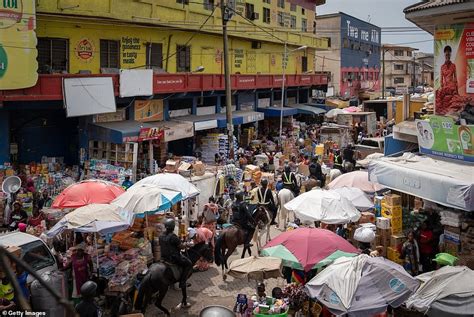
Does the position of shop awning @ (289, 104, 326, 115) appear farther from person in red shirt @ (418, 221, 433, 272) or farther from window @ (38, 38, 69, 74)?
person in red shirt @ (418, 221, 433, 272)

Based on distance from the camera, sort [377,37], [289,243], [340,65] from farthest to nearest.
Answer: [377,37] < [340,65] < [289,243]

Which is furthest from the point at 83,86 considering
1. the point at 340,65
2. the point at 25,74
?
the point at 340,65

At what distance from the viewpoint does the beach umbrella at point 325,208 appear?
12125 mm

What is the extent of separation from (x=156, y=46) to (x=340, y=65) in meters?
36.8

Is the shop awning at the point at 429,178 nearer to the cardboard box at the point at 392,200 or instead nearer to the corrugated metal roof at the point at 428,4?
the cardboard box at the point at 392,200

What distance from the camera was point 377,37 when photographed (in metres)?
72.4

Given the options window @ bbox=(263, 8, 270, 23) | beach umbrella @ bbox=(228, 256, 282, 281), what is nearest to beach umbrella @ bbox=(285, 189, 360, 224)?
beach umbrella @ bbox=(228, 256, 282, 281)

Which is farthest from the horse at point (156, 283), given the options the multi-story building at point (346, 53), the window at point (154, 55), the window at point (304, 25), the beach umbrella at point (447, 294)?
the multi-story building at point (346, 53)

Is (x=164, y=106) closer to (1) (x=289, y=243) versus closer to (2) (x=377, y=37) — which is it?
(1) (x=289, y=243)

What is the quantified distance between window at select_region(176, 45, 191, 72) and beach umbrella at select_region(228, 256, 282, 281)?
66.6ft

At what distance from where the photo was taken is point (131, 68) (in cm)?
2450

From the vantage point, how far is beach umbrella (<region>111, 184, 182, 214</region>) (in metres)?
11.7

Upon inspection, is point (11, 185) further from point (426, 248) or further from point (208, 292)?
point (426, 248)

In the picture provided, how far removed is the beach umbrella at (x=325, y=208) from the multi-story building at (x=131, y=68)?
967 cm
